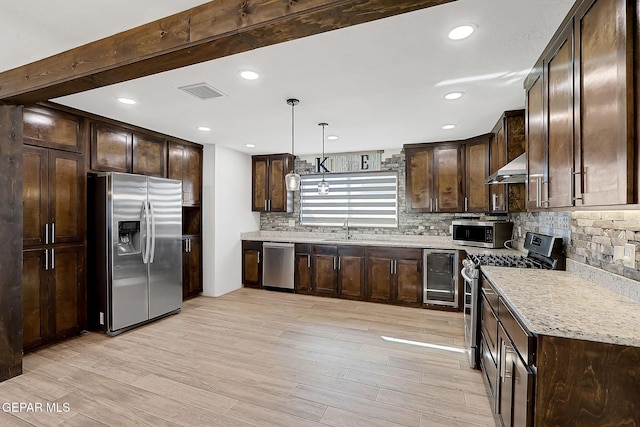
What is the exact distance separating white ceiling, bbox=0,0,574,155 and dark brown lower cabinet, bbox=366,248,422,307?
5.81 ft

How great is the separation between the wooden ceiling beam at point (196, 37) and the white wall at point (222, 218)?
111 inches

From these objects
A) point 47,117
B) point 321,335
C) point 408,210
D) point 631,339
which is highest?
point 47,117

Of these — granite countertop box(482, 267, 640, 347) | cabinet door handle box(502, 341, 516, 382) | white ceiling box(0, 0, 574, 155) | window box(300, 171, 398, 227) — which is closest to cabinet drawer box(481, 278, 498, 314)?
granite countertop box(482, 267, 640, 347)

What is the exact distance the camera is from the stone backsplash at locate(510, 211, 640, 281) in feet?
5.60

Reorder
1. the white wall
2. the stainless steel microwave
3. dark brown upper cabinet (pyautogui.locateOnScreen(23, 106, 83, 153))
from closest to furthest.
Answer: dark brown upper cabinet (pyautogui.locateOnScreen(23, 106, 83, 153)) → the stainless steel microwave → the white wall

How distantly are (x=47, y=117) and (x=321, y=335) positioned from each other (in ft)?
11.8

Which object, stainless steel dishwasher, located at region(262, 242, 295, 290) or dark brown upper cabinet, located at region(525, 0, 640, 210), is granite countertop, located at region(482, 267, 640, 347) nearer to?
dark brown upper cabinet, located at region(525, 0, 640, 210)

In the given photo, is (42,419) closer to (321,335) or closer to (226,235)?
(321,335)

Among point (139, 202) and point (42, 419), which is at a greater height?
point (139, 202)

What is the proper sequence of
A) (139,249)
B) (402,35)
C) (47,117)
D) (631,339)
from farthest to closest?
(139,249)
(47,117)
(402,35)
(631,339)

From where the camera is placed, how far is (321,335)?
11.4 ft

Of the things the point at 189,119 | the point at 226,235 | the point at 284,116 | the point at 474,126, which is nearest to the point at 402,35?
the point at 284,116

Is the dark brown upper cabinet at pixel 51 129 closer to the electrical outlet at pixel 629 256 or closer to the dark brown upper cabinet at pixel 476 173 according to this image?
the electrical outlet at pixel 629 256

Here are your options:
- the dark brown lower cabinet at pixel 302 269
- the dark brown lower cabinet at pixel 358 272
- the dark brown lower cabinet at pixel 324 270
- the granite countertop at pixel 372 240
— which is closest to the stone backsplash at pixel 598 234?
the granite countertop at pixel 372 240
